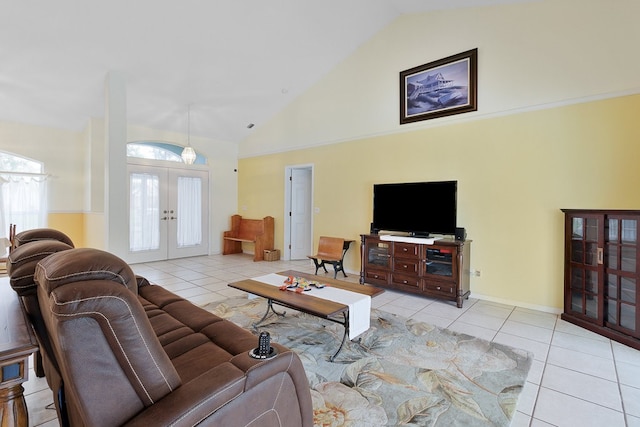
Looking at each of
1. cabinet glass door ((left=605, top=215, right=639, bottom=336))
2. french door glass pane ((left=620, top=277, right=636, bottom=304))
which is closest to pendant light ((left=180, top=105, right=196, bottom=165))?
cabinet glass door ((left=605, top=215, right=639, bottom=336))

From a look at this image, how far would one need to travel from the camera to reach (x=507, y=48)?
151 inches

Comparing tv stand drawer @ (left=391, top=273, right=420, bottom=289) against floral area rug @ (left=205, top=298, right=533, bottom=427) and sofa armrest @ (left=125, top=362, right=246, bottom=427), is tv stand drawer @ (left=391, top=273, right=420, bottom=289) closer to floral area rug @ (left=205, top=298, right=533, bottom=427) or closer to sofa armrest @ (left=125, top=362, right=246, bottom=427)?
floral area rug @ (left=205, top=298, right=533, bottom=427)

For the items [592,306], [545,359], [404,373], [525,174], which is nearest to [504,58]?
[525,174]

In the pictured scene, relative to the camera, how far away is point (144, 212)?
6.39m

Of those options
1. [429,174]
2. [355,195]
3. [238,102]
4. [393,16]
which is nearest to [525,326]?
[429,174]

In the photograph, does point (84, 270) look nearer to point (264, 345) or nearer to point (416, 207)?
point (264, 345)

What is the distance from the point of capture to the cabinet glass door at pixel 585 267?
309 centimetres

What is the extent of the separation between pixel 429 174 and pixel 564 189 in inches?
63.5

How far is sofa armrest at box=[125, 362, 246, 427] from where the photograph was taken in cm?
96

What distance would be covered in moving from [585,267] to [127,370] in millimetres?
4060

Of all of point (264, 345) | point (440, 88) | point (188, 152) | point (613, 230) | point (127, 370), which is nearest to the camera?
point (127, 370)

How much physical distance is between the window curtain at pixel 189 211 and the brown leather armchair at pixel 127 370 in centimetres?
607

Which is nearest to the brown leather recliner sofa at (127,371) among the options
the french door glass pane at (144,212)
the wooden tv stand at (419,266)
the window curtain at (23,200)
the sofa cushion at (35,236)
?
the sofa cushion at (35,236)

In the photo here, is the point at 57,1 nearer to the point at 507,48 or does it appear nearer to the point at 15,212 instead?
the point at 15,212
